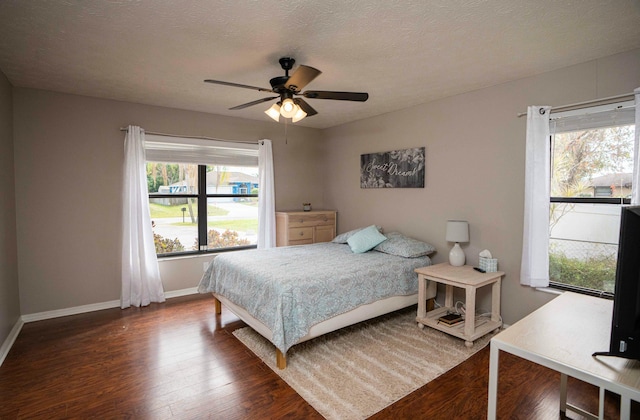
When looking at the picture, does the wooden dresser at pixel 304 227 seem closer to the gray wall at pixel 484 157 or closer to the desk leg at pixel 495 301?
the gray wall at pixel 484 157

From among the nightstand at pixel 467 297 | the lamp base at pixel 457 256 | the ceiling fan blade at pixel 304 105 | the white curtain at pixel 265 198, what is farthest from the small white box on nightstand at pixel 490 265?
the white curtain at pixel 265 198

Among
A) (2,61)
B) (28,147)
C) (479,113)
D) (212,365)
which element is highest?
(2,61)

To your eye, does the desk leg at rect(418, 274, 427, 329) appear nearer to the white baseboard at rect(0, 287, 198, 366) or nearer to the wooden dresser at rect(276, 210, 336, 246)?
the wooden dresser at rect(276, 210, 336, 246)

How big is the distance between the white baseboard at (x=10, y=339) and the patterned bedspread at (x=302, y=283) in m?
1.61

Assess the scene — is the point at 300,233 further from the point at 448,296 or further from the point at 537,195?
the point at 537,195

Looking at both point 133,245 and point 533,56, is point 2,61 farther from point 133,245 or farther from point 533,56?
point 533,56

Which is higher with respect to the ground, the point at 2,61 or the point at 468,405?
the point at 2,61

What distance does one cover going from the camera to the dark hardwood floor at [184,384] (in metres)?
2.01

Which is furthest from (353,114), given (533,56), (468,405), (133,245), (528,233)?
(468,405)

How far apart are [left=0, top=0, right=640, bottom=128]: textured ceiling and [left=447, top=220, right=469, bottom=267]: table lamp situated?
140 centimetres

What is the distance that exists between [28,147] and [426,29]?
13.0 feet

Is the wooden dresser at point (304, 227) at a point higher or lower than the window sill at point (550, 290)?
higher

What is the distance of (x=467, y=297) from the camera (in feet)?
9.25

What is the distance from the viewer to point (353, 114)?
14.5ft
